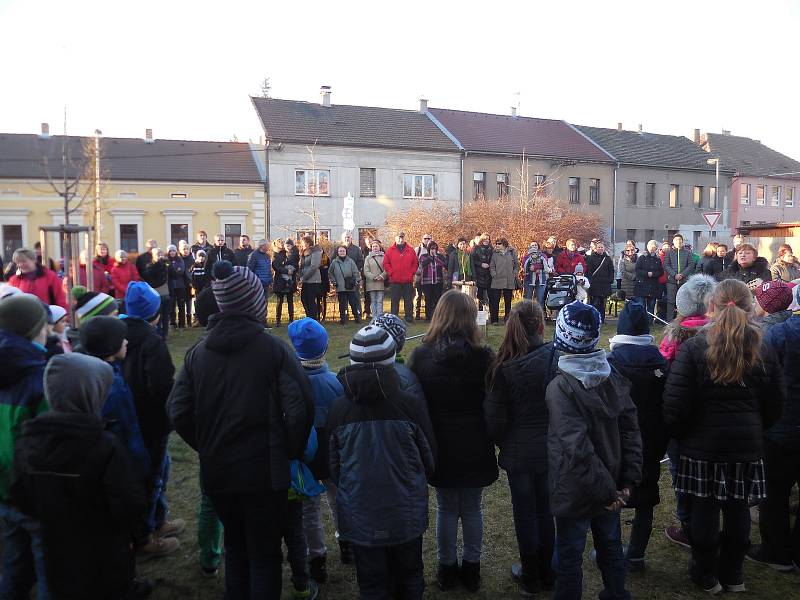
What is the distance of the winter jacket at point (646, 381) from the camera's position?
4035mm

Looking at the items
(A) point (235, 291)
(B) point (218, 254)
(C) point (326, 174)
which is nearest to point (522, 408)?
(A) point (235, 291)

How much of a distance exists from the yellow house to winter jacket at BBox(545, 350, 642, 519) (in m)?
33.2

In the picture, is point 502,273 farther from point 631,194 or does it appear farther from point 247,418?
point 631,194

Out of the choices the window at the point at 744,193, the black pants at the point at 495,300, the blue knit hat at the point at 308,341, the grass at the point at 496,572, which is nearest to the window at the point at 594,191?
the window at the point at 744,193

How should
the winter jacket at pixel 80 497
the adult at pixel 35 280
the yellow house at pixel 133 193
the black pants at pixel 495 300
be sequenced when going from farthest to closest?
1. the yellow house at pixel 133 193
2. the black pants at pixel 495 300
3. the adult at pixel 35 280
4. the winter jacket at pixel 80 497

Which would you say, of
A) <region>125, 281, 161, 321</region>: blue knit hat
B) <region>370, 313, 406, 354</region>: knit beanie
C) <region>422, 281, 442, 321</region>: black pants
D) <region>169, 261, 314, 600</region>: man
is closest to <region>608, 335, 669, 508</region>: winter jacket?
<region>370, 313, 406, 354</region>: knit beanie

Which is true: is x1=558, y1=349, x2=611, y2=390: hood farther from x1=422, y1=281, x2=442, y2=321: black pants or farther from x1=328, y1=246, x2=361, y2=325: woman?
x1=422, y1=281, x2=442, y2=321: black pants

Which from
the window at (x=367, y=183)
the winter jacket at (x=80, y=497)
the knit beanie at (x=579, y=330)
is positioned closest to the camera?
the winter jacket at (x=80, y=497)

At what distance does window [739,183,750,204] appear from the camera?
48.7m

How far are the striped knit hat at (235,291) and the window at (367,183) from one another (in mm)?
33269

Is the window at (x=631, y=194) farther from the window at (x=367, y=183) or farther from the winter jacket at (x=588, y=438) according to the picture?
the winter jacket at (x=588, y=438)

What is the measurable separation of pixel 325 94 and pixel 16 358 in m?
36.8

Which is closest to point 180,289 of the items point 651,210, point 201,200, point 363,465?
point 363,465

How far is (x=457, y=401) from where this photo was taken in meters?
3.92
